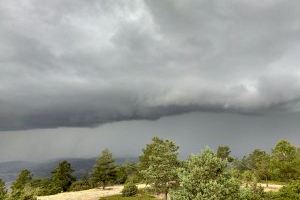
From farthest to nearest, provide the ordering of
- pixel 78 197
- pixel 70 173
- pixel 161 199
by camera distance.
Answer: pixel 70 173 < pixel 78 197 < pixel 161 199

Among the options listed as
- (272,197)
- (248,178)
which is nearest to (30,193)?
(272,197)

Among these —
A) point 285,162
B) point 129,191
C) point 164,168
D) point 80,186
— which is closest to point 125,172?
point 80,186

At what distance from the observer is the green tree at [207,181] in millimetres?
36469

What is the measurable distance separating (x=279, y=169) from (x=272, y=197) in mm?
55510

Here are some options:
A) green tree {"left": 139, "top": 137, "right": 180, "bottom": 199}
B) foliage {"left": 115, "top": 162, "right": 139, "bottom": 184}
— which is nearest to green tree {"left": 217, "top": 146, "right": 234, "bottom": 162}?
foliage {"left": 115, "top": 162, "right": 139, "bottom": 184}

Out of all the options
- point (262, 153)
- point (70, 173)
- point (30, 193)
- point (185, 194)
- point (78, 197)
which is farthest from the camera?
point (262, 153)

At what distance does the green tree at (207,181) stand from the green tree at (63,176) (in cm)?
10468

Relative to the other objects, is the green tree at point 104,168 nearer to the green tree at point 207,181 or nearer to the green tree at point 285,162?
the green tree at point 285,162

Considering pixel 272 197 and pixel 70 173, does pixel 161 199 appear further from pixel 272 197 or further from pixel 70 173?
pixel 70 173

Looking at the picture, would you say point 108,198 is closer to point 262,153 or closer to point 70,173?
point 70,173

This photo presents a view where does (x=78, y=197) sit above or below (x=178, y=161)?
below

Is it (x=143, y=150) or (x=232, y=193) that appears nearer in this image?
(x=232, y=193)

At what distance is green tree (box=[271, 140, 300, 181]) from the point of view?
98062 mm

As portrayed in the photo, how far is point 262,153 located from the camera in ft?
519
